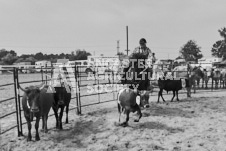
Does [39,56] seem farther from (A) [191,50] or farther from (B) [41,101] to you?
(B) [41,101]

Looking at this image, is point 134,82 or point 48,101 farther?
point 134,82

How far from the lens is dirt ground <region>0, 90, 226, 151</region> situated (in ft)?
15.3

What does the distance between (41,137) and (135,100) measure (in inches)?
98.2

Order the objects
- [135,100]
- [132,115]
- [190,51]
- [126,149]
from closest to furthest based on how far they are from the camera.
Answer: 1. [126,149]
2. [135,100]
3. [132,115]
4. [190,51]

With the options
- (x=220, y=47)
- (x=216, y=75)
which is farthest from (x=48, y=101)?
(x=220, y=47)

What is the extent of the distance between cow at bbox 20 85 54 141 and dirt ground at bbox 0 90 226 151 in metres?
0.48

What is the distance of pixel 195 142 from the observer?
4.70 metres

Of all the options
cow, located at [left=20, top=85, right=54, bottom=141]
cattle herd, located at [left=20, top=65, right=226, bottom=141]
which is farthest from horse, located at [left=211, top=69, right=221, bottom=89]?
cow, located at [left=20, top=85, right=54, bottom=141]

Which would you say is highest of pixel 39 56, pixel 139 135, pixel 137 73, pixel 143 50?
pixel 39 56

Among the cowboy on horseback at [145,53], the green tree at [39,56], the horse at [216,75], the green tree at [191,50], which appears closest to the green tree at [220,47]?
the green tree at [191,50]

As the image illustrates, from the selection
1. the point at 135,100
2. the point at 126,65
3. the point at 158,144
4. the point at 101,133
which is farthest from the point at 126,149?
the point at 126,65

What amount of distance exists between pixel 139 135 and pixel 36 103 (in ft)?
7.87

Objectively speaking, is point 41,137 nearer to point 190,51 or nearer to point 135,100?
point 135,100

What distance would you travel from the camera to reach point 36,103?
16.4ft
